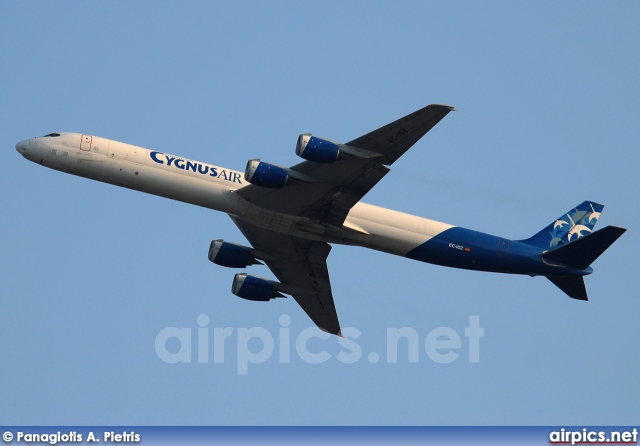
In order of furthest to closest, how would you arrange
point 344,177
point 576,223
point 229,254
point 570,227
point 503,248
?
point 576,223, point 570,227, point 229,254, point 503,248, point 344,177

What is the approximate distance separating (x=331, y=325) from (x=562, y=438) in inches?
935

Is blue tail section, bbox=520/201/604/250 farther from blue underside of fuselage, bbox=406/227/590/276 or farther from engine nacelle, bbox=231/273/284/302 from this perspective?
engine nacelle, bbox=231/273/284/302

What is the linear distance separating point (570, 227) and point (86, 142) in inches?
1363

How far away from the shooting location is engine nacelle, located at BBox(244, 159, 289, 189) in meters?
66.2

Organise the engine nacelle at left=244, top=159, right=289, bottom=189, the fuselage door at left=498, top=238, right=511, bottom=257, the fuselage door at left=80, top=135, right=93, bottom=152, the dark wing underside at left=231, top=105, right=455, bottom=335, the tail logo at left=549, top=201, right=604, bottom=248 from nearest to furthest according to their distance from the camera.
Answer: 1. the dark wing underside at left=231, top=105, right=455, bottom=335
2. the engine nacelle at left=244, top=159, right=289, bottom=189
3. the fuselage door at left=80, top=135, right=93, bottom=152
4. the fuselage door at left=498, top=238, right=511, bottom=257
5. the tail logo at left=549, top=201, right=604, bottom=248

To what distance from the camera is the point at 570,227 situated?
7706cm

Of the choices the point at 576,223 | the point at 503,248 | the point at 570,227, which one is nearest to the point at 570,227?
the point at 570,227

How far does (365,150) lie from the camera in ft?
213

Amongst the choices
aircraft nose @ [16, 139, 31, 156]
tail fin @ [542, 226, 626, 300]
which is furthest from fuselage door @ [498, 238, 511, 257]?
aircraft nose @ [16, 139, 31, 156]

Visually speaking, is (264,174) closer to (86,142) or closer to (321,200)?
(321,200)

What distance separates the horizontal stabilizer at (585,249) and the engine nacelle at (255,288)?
65.3 feet

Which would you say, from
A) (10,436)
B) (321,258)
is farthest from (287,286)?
(10,436)

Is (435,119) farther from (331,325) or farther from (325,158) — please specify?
(331,325)

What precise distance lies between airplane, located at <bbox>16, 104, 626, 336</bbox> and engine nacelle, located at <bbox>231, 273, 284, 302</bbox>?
202 cm
